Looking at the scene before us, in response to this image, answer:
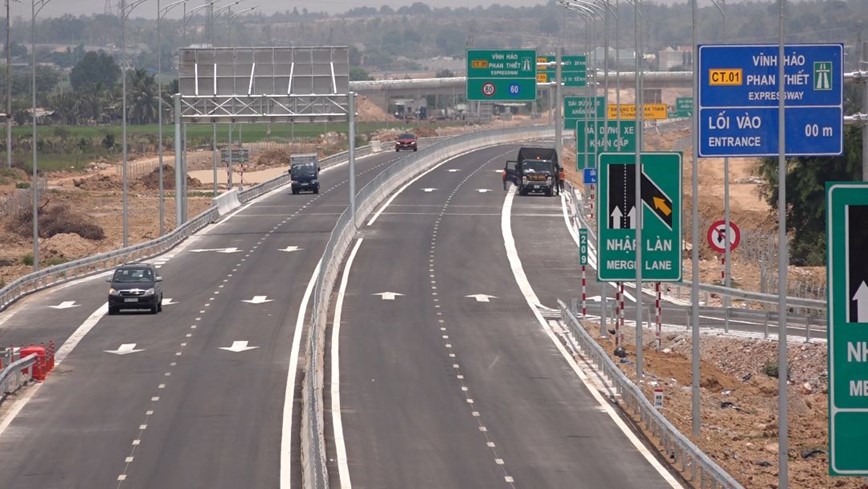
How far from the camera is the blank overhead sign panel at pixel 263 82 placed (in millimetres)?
79062

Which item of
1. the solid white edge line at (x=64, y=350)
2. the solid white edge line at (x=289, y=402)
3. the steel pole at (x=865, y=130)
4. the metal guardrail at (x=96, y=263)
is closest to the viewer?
the steel pole at (x=865, y=130)

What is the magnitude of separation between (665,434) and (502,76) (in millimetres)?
63633

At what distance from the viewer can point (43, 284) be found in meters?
61.1

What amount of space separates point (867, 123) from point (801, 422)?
16.1 m

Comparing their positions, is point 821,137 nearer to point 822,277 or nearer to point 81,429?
point 81,429

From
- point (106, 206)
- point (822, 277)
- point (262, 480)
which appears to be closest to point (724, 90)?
point (262, 480)

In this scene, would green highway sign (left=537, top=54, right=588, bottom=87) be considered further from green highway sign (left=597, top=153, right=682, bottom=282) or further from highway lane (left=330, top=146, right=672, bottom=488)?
green highway sign (left=597, top=153, right=682, bottom=282)

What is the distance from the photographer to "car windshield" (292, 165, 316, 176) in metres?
99.7

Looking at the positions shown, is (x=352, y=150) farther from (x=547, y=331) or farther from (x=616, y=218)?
(x=616, y=218)

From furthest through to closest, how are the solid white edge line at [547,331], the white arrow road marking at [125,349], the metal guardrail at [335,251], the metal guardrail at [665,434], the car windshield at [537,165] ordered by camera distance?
1. the car windshield at [537,165]
2. the white arrow road marking at [125,349]
3. the solid white edge line at [547,331]
4. the metal guardrail at [335,251]
5. the metal guardrail at [665,434]

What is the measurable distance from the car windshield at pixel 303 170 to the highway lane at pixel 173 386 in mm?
29629

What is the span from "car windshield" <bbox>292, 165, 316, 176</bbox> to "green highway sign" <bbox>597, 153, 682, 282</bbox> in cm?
5959

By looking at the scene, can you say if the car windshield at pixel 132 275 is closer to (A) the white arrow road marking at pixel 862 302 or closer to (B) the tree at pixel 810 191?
(B) the tree at pixel 810 191

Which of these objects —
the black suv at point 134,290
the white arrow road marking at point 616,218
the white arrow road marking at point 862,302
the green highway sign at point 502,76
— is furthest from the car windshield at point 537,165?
the white arrow road marking at point 862,302
